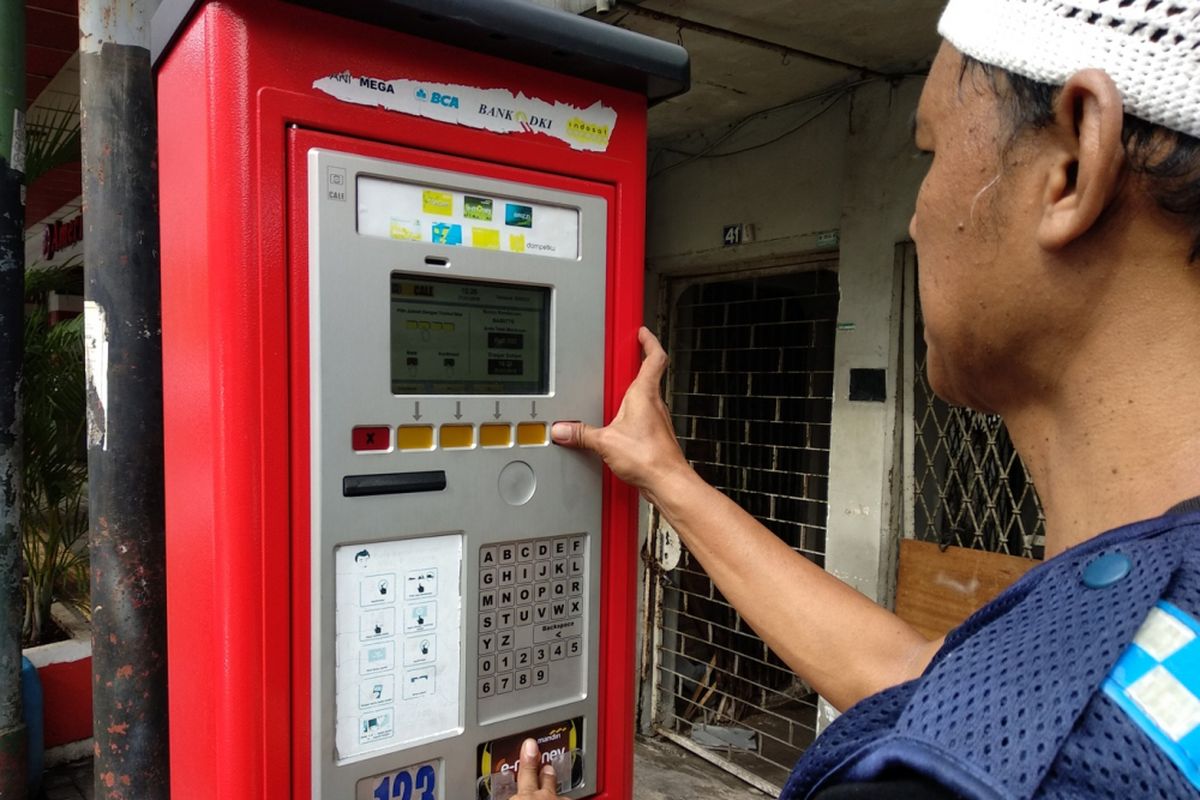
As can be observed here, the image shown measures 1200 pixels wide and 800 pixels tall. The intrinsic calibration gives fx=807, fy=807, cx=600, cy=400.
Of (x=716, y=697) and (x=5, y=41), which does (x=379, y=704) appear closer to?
(x=5, y=41)

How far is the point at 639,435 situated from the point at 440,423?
31 centimetres

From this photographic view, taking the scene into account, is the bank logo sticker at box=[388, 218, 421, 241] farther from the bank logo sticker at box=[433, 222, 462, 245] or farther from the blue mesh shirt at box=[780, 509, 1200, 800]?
the blue mesh shirt at box=[780, 509, 1200, 800]

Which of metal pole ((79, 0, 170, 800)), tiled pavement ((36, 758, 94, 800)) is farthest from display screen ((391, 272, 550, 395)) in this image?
tiled pavement ((36, 758, 94, 800))

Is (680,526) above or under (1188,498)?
under

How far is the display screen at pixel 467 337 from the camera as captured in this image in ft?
3.65

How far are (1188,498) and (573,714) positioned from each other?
91 cm

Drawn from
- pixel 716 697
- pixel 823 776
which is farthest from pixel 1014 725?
pixel 716 697

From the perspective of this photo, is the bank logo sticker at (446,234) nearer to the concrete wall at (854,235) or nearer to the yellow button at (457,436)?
the yellow button at (457,436)

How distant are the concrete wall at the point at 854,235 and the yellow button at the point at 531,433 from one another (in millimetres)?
2373

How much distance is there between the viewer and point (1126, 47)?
648mm

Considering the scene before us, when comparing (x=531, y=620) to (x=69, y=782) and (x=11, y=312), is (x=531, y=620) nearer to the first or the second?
(x=11, y=312)

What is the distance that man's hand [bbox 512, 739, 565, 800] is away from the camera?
1154mm

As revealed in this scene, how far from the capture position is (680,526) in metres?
1.40

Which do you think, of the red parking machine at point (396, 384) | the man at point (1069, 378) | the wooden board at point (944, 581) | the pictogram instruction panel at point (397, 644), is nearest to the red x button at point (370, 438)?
the red parking machine at point (396, 384)
